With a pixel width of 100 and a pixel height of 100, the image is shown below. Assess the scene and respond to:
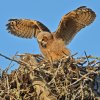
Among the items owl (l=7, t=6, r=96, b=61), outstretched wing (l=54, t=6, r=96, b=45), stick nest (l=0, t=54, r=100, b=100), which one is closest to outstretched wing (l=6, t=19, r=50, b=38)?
owl (l=7, t=6, r=96, b=61)

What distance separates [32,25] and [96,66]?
2804 mm

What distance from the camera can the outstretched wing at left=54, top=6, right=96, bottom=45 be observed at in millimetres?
10055

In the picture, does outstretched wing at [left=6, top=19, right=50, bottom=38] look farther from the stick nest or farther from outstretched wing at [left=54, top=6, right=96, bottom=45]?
the stick nest

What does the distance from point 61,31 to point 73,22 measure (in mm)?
273

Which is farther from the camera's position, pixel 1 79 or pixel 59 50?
pixel 59 50

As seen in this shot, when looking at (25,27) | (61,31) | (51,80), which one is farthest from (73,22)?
(51,80)

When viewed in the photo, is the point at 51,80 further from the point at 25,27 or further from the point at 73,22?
the point at 25,27

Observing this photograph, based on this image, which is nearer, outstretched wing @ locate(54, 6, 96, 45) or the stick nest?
the stick nest

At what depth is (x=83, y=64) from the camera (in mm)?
8383

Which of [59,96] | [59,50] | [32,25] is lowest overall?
[59,96]

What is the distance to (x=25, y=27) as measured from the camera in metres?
10.9

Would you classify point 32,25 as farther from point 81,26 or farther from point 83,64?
point 83,64

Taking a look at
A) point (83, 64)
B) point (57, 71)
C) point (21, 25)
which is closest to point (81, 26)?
point (21, 25)

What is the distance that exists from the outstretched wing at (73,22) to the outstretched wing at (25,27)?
41 centimetres
